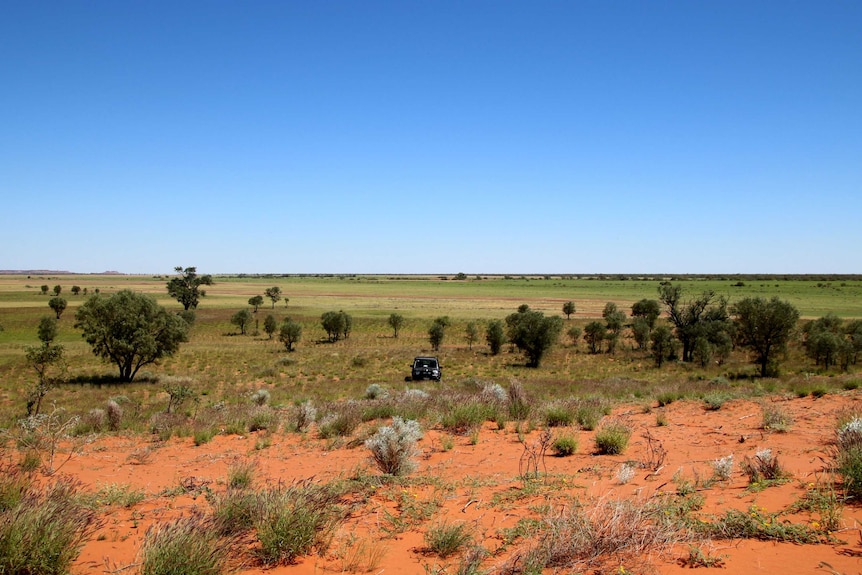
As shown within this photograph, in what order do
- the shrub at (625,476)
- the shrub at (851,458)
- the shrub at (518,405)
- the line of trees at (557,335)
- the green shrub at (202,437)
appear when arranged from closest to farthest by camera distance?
the shrub at (851,458), the shrub at (625,476), the green shrub at (202,437), the shrub at (518,405), the line of trees at (557,335)

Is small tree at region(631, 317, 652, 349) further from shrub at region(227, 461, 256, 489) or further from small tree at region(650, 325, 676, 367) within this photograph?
shrub at region(227, 461, 256, 489)

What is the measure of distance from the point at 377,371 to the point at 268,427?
2521 cm

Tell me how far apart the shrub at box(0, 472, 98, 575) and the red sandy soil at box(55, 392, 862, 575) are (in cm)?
34

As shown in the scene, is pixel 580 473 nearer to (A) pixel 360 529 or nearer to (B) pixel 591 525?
(B) pixel 591 525

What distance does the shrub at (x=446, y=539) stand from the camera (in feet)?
18.0

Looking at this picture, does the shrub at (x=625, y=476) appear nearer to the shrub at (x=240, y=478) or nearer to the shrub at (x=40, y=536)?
the shrub at (x=240, y=478)

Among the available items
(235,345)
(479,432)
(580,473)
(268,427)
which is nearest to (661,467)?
(580,473)

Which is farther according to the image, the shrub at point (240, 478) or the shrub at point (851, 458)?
the shrub at point (240, 478)

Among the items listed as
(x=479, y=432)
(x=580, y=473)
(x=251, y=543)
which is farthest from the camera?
(x=479, y=432)

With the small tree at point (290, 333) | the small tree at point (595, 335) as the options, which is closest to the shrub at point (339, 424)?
the small tree at point (290, 333)

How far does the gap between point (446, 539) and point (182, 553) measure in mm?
2664

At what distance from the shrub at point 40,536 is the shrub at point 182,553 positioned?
764mm

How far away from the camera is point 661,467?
8336 millimetres

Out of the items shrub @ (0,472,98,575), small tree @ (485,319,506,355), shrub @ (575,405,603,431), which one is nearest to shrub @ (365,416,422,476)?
shrub @ (0,472,98,575)
